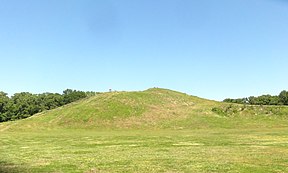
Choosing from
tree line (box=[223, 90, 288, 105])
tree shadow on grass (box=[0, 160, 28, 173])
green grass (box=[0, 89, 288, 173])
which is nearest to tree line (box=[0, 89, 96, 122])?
green grass (box=[0, 89, 288, 173])

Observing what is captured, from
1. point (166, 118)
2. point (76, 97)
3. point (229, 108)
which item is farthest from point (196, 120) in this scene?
point (76, 97)

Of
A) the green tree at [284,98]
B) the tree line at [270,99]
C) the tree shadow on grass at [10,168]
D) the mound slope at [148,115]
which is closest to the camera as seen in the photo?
the tree shadow on grass at [10,168]

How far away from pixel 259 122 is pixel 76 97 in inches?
3922

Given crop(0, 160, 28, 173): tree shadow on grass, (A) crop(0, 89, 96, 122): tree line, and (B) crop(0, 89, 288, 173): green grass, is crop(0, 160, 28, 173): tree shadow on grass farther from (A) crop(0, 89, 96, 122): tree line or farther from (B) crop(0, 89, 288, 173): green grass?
(A) crop(0, 89, 96, 122): tree line

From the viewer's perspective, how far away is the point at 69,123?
221 feet

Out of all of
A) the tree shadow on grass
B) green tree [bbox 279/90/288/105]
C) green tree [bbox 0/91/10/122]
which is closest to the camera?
the tree shadow on grass

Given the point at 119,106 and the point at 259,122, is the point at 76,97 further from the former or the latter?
the point at 259,122

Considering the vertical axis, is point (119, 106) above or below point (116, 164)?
above

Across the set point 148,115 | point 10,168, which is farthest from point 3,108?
point 10,168

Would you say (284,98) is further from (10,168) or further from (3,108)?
(10,168)

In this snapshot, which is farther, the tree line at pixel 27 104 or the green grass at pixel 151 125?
the tree line at pixel 27 104

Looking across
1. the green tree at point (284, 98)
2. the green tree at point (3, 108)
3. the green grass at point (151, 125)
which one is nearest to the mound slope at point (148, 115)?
the green grass at point (151, 125)

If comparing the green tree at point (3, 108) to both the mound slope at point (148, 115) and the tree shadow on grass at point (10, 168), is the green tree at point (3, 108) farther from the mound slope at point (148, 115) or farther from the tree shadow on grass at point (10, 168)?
the tree shadow on grass at point (10, 168)

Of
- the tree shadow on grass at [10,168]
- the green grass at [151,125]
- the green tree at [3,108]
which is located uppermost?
the green tree at [3,108]
